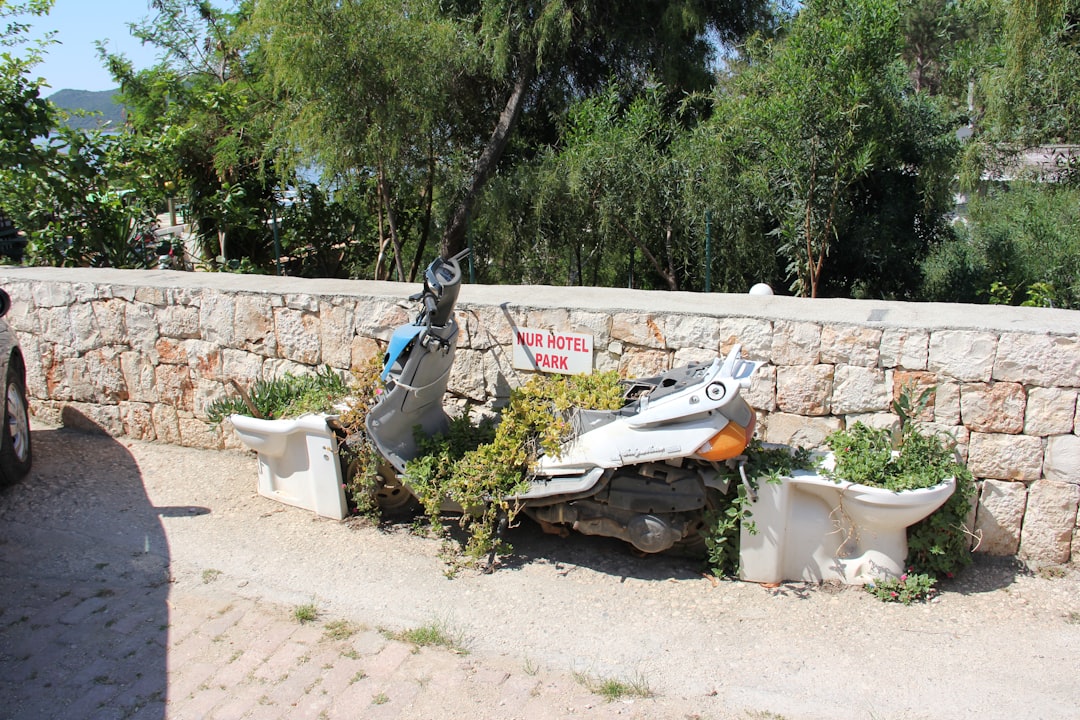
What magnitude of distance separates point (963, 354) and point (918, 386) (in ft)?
0.82

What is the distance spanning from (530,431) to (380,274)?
5291 millimetres

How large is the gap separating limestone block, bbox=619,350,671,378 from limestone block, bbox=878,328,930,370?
3.52ft

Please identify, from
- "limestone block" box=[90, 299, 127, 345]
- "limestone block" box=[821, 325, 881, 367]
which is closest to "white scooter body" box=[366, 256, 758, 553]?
"limestone block" box=[821, 325, 881, 367]

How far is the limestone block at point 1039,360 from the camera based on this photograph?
3871 mm

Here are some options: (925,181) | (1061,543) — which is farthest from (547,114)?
(1061,543)

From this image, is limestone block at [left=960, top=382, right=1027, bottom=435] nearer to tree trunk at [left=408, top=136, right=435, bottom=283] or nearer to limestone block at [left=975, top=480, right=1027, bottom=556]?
limestone block at [left=975, top=480, right=1027, bottom=556]

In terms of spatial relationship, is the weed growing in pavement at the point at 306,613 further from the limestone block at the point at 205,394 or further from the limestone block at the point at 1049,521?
the limestone block at the point at 1049,521

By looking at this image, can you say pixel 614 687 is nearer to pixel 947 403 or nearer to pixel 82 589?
pixel 947 403

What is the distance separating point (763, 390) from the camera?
4.52 meters

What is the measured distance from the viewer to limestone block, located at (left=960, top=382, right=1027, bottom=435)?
4.02 metres

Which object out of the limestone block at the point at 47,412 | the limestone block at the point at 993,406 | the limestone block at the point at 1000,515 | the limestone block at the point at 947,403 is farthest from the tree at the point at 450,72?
the limestone block at the point at 1000,515

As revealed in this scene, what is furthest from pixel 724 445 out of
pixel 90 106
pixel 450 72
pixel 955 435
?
pixel 90 106

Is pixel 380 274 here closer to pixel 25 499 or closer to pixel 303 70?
pixel 303 70

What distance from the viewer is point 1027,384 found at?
13.1 ft
